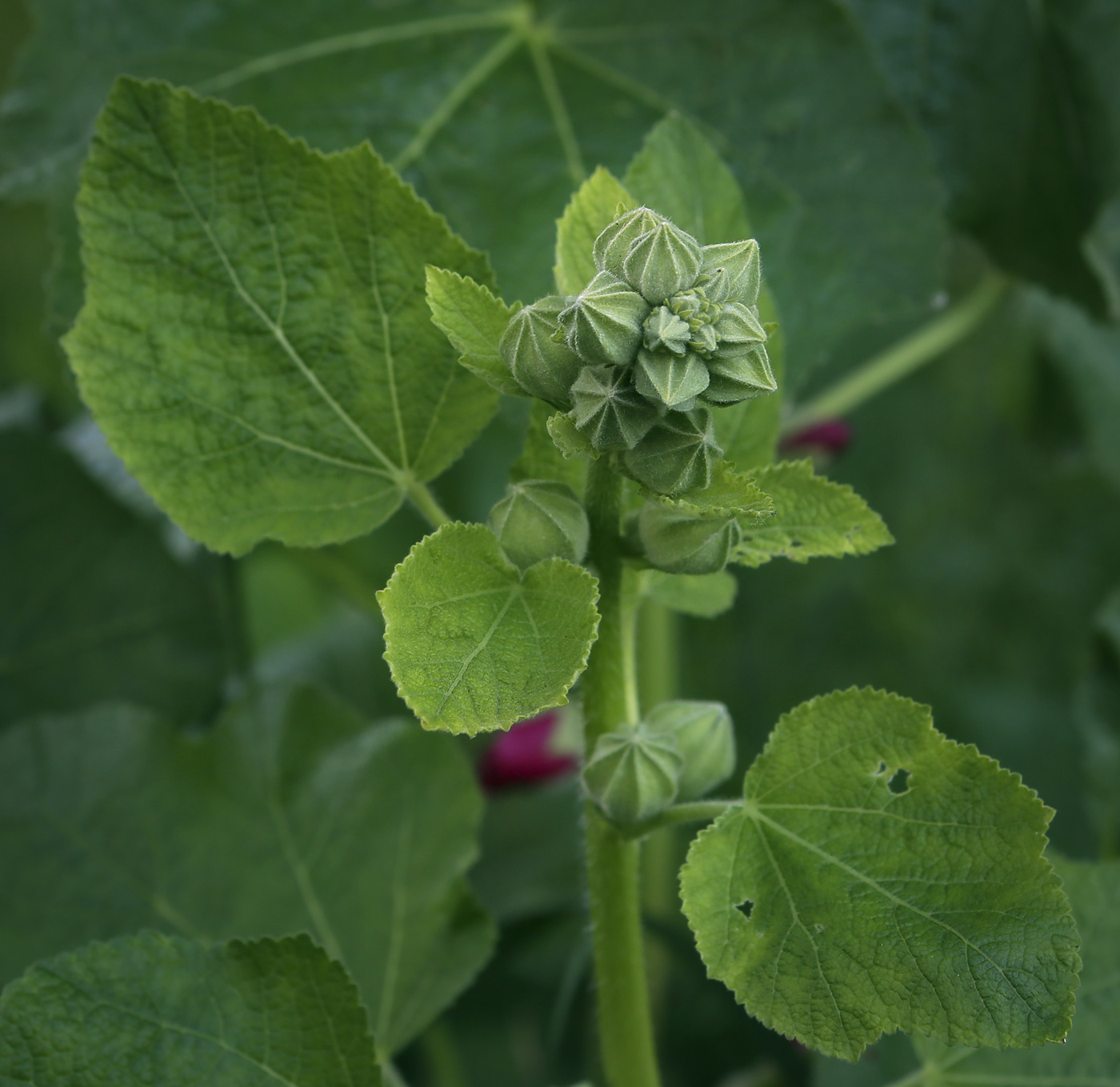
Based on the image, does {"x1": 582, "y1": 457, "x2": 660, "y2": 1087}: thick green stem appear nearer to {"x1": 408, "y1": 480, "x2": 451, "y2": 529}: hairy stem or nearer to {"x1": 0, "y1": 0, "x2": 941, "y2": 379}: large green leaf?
{"x1": 408, "y1": 480, "x2": 451, "y2": 529}: hairy stem

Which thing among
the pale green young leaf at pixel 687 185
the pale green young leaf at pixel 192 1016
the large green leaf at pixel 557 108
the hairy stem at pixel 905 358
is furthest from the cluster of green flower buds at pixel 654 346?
the hairy stem at pixel 905 358

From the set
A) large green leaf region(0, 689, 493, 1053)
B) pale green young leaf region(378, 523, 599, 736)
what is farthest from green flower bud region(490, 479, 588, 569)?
large green leaf region(0, 689, 493, 1053)

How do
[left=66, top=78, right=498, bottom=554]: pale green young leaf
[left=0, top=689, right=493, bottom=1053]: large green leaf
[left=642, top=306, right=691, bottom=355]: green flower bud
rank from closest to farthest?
[left=642, top=306, right=691, bottom=355]: green flower bud < [left=66, top=78, right=498, bottom=554]: pale green young leaf < [left=0, top=689, right=493, bottom=1053]: large green leaf

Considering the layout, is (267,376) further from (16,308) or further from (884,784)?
(16,308)

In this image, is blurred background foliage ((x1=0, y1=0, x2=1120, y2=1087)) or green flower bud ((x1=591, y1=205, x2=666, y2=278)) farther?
blurred background foliage ((x1=0, y1=0, x2=1120, y2=1087))

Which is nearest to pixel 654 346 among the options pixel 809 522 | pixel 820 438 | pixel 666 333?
pixel 666 333

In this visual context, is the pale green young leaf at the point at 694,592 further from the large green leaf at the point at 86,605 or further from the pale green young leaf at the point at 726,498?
the large green leaf at the point at 86,605

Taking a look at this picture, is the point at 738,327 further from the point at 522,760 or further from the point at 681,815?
the point at 522,760
